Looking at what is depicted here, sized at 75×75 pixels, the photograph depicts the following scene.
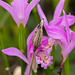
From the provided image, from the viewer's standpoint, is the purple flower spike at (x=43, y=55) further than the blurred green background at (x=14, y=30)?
No

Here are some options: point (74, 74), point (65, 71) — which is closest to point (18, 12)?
point (65, 71)

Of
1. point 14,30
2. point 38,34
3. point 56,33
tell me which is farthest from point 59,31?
point 14,30

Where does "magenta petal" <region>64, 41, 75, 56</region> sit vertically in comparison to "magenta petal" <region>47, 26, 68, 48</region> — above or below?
below

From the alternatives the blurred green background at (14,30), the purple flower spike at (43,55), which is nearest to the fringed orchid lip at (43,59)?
the purple flower spike at (43,55)

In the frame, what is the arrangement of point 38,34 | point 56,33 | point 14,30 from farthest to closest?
point 14,30 < point 56,33 < point 38,34

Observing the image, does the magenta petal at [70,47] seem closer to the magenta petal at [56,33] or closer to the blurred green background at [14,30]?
the magenta petal at [56,33]

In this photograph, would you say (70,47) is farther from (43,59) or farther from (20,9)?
(20,9)

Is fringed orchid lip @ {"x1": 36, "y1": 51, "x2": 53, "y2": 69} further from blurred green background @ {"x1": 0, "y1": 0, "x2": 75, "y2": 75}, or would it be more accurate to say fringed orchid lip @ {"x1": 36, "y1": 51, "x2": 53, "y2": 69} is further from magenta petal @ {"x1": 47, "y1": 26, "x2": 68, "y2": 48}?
blurred green background @ {"x1": 0, "y1": 0, "x2": 75, "y2": 75}

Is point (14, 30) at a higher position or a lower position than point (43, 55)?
lower

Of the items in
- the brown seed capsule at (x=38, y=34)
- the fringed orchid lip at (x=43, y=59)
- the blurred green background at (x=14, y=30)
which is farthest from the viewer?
the blurred green background at (x=14, y=30)

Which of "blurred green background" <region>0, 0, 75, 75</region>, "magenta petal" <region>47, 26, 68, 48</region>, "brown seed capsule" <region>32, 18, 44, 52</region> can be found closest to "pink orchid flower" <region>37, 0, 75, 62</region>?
"magenta petal" <region>47, 26, 68, 48</region>

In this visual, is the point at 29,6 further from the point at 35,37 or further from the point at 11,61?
the point at 11,61
